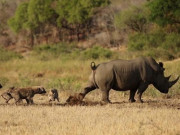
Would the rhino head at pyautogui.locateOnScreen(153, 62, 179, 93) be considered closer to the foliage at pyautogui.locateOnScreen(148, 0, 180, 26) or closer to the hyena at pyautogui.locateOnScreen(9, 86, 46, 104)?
the hyena at pyautogui.locateOnScreen(9, 86, 46, 104)

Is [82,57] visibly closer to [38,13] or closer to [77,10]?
[77,10]

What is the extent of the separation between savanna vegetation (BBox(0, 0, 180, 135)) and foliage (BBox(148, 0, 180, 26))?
0.06 m

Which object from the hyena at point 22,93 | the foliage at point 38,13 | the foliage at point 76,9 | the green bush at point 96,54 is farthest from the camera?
the foliage at point 38,13

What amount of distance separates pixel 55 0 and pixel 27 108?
39.0 meters

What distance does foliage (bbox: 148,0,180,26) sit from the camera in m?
31.4

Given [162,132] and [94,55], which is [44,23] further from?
[162,132]

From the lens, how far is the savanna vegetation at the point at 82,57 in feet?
34.8

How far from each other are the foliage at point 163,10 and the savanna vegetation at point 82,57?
59mm

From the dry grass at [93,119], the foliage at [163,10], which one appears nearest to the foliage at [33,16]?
the foliage at [163,10]

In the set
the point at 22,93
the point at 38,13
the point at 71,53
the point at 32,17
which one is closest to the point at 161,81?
the point at 22,93

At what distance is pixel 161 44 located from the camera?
3409 cm

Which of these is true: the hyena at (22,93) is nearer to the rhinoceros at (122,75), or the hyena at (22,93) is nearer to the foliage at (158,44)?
the rhinoceros at (122,75)

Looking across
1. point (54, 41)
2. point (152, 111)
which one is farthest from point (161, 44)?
point (152, 111)

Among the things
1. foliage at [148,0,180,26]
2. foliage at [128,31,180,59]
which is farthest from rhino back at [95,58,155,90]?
foliage at [148,0,180,26]
